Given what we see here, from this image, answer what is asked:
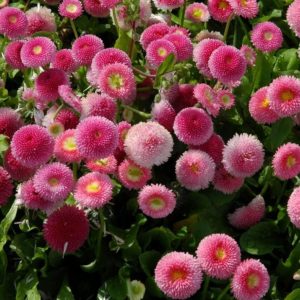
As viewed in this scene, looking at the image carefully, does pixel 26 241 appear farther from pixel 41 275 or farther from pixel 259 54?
pixel 259 54

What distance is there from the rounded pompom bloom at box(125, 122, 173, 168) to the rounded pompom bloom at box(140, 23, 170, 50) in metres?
0.49

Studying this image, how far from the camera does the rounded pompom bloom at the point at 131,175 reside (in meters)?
2.17

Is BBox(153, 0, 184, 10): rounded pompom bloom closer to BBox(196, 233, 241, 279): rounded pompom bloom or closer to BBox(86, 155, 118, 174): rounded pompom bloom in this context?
BBox(86, 155, 118, 174): rounded pompom bloom

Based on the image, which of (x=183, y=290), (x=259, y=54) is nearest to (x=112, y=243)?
(x=183, y=290)

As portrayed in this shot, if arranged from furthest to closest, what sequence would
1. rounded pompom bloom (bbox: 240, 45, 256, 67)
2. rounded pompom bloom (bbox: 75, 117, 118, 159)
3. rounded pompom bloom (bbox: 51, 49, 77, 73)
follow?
rounded pompom bloom (bbox: 240, 45, 256, 67) < rounded pompom bloom (bbox: 51, 49, 77, 73) < rounded pompom bloom (bbox: 75, 117, 118, 159)

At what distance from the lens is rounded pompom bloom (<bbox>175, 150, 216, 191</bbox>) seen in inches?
86.7

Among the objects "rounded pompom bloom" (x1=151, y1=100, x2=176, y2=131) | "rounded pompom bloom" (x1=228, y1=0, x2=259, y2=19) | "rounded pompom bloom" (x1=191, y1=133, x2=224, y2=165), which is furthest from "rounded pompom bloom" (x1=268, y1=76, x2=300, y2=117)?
"rounded pompom bloom" (x1=228, y1=0, x2=259, y2=19)

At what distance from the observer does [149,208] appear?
214 cm

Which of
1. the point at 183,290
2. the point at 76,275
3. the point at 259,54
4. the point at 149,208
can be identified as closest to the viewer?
the point at 183,290

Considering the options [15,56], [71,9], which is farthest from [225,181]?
[71,9]

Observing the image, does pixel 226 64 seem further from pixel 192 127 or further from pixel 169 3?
pixel 169 3

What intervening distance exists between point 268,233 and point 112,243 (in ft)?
1.90

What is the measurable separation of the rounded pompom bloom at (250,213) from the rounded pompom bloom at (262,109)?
288 millimetres

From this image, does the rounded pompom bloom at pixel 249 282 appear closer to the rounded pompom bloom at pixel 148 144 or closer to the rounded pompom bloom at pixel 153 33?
the rounded pompom bloom at pixel 148 144
